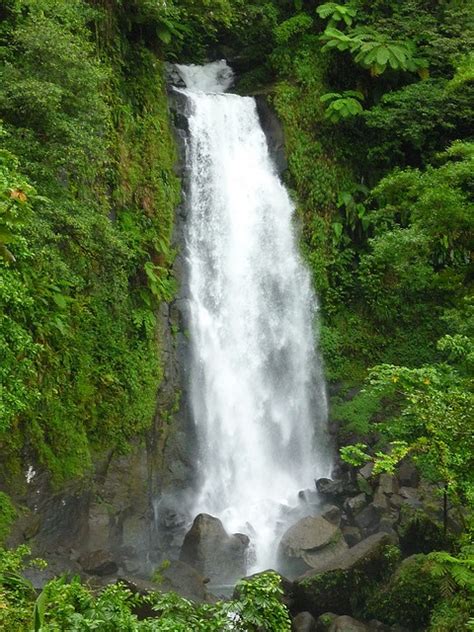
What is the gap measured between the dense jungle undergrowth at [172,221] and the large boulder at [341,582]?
76 centimetres

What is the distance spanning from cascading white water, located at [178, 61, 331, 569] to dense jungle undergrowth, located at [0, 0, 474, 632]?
27.9 inches

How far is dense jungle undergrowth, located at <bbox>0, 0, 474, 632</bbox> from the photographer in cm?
662

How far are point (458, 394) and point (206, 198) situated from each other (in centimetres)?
824

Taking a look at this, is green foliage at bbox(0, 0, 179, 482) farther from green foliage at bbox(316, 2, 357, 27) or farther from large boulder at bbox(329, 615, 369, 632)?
green foliage at bbox(316, 2, 357, 27)

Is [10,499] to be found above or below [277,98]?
below

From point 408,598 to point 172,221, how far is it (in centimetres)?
809

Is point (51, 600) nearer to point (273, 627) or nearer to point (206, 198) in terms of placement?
point (273, 627)

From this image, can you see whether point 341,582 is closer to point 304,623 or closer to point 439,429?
point 304,623

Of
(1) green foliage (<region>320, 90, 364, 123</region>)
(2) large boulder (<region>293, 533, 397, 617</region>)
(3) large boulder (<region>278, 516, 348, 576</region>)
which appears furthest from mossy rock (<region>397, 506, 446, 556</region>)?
(1) green foliage (<region>320, 90, 364, 123</region>)

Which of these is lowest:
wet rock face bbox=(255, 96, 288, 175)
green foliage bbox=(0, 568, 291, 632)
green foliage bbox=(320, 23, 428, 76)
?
green foliage bbox=(0, 568, 291, 632)

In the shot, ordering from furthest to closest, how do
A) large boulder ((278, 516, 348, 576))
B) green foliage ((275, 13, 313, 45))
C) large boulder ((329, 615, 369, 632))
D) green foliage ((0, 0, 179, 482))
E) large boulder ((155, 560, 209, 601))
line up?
green foliage ((275, 13, 313, 45)) < large boulder ((278, 516, 348, 576)) < large boulder ((155, 560, 209, 601)) < large boulder ((329, 615, 369, 632)) < green foliage ((0, 0, 179, 482))

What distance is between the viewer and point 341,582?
8562 mm

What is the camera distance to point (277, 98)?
15477 mm

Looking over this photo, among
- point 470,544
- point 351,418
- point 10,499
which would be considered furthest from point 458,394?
point 351,418
